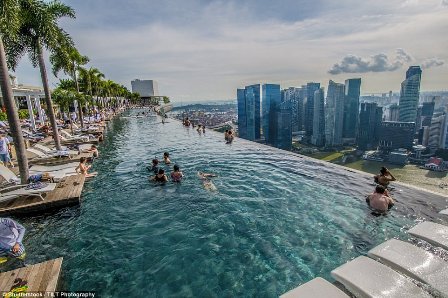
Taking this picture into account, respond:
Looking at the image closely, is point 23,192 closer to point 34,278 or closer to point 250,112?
point 34,278

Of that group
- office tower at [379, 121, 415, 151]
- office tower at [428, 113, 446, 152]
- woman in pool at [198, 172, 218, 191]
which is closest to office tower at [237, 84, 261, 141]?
office tower at [379, 121, 415, 151]

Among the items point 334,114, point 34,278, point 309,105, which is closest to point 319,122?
point 334,114

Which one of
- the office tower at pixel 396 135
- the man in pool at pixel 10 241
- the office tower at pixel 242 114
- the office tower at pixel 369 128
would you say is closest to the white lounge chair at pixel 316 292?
the man in pool at pixel 10 241

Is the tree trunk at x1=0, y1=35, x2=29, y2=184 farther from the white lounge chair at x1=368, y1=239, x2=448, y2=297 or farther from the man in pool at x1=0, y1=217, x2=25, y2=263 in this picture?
the white lounge chair at x1=368, y1=239, x2=448, y2=297

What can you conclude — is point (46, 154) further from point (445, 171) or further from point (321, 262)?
point (445, 171)

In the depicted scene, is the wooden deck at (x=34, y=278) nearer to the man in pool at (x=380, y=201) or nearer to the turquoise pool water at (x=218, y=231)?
the turquoise pool water at (x=218, y=231)
